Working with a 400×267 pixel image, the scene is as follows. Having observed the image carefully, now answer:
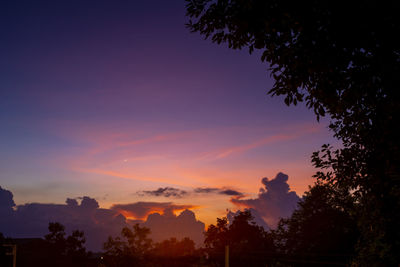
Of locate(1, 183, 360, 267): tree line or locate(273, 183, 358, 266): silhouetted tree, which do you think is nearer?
locate(1, 183, 360, 267): tree line

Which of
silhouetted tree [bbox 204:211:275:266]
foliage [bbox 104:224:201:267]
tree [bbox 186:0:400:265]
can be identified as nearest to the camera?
tree [bbox 186:0:400:265]

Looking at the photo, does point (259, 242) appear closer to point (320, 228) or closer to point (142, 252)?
point (320, 228)

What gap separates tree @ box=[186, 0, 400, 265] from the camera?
6707mm

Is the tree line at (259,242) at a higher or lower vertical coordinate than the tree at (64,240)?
higher

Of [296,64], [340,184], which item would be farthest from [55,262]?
[296,64]

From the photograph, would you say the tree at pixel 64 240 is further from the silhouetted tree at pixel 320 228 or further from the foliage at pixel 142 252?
the silhouetted tree at pixel 320 228

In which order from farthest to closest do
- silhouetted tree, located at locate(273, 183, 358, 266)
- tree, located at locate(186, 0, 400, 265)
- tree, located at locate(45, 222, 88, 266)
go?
tree, located at locate(45, 222, 88, 266), silhouetted tree, located at locate(273, 183, 358, 266), tree, located at locate(186, 0, 400, 265)

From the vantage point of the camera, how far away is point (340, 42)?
6.95 m

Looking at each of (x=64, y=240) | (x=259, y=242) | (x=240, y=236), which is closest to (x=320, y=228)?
(x=259, y=242)

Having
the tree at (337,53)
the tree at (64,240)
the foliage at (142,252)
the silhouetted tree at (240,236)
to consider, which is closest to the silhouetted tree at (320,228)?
the silhouetted tree at (240,236)

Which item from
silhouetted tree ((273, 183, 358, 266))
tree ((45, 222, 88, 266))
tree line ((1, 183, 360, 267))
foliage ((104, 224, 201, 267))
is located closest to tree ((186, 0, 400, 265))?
tree line ((1, 183, 360, 267))

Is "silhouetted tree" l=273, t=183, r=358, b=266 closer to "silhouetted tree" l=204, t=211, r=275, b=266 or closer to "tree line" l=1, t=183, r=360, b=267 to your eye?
"tree line" l=1, t=183, r=360, b=267

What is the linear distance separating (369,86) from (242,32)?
3034 mm

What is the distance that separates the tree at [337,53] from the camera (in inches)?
264
